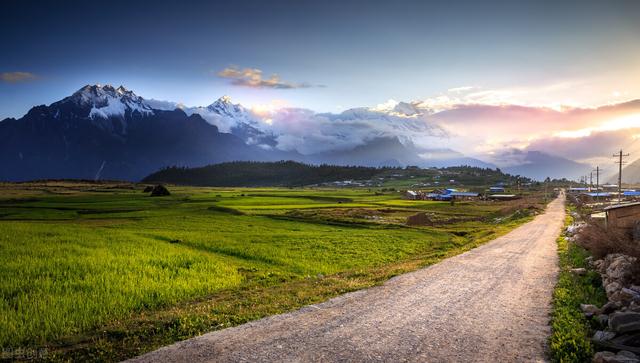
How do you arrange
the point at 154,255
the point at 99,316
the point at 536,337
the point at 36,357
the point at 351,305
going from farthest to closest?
the point at 154,255, the point at 351,305, the point at 99,316, the point at 536,337, the point at 36,357

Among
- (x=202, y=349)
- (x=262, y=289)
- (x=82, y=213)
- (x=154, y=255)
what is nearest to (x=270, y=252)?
(x=154, y=255)

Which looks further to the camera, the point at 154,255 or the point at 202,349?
the point at 154,255

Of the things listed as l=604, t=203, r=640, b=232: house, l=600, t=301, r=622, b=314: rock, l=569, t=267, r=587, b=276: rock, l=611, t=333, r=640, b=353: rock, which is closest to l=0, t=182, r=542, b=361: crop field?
l=569, t=267, r=587, b=276: rock

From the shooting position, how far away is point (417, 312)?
1641 centimetres

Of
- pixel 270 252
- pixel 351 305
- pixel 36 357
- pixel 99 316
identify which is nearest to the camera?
pixel 36 357

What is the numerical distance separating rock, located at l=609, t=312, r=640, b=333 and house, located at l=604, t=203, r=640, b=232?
28905mm

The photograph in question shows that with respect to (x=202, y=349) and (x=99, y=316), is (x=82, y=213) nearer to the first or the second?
(x=99, y=316)

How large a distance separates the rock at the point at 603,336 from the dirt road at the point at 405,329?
153cm

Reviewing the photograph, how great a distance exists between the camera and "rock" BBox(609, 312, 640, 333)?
500 inches

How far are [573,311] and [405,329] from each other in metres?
7.98

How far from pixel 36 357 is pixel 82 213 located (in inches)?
2669

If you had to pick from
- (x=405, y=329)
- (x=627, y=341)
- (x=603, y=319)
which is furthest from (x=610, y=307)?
(x=405, y=329)

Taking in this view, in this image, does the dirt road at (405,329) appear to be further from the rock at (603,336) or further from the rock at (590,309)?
the rock at (603,336)

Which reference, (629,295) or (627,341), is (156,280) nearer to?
(627,341)
